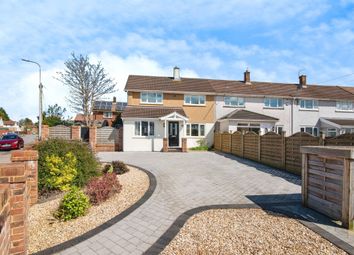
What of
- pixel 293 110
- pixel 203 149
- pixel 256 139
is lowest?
pixel 203 149

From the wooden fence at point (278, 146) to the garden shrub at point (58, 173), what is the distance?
357 inches

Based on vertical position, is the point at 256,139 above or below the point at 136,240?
above

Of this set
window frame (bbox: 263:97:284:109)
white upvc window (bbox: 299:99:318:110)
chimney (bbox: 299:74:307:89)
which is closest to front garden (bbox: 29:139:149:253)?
window frame (bbox: 263:97:284:109)

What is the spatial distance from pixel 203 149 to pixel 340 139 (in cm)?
1515

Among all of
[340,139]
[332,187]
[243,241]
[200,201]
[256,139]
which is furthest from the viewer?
[256,139]

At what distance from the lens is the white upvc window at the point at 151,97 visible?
969 inches

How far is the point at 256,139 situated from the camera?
14.7 m

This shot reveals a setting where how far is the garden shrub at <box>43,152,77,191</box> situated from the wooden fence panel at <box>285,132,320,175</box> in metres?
9.03

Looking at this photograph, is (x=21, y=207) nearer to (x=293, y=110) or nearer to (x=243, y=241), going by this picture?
(x=243, y=241)

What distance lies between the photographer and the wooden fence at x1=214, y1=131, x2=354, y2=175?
31.1 feet

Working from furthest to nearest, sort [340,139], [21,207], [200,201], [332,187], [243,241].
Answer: [340,139], [200,201], [332,187], [243,241], [21,207]

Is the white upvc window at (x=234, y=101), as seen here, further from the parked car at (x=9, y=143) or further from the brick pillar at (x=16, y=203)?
the brick pillar at (x=16, y=203)

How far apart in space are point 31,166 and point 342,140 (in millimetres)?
10337

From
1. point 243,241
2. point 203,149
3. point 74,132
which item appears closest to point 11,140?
point 74,132
